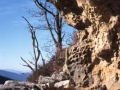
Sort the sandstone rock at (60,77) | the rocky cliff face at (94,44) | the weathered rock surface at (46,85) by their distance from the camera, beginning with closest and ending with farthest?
the rocky cliff face at (94,44) < the weathered rock surface at (46,85) < the sandstone rock at (60,77)

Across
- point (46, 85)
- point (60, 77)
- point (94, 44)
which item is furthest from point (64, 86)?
point (94, 44)

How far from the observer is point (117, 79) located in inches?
180

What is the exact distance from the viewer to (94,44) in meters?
4.86

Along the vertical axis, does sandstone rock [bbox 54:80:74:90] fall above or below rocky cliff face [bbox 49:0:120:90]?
below

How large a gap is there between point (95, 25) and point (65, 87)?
108 cm

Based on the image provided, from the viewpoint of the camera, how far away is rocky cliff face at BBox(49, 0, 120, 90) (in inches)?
178

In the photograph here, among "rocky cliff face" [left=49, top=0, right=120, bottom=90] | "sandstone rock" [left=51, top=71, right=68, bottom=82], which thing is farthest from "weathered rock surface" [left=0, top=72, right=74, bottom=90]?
"rocky cliff face" [left=49, top=0, right=120, bottom=90]

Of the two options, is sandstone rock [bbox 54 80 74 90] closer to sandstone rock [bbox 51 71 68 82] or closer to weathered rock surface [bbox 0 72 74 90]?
weathered rock surface [bbox 0 72 74 90]

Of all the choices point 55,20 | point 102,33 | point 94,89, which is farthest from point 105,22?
point 55,20

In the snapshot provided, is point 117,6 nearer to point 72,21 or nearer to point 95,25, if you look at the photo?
point 95,25

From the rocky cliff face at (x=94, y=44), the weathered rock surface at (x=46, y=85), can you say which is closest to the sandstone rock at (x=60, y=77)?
the weathered rock surface at (x=46, y=85)

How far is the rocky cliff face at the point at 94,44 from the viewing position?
4.53m

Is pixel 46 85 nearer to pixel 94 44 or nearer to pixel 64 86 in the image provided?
pixel 64 86

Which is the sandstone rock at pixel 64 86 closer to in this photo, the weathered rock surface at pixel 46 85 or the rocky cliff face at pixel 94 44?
the weathered rock surface at pixel 46 85
